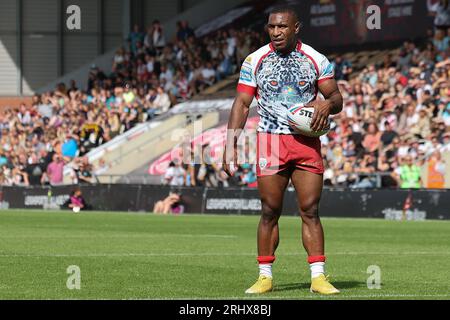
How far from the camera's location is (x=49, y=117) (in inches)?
2116

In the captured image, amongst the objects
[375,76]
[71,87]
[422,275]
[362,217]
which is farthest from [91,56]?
[422,275]

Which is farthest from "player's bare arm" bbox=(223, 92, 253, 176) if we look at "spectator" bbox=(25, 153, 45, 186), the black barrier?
"spectator" bbox=(25, 153, 45, 186)

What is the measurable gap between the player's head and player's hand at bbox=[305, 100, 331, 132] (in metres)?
0.64

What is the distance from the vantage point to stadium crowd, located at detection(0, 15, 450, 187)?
3375 cm

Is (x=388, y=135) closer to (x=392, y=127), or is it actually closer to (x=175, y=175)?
(x=392, y=127)

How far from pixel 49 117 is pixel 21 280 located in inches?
1605

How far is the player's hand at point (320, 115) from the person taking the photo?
12016 millimetres

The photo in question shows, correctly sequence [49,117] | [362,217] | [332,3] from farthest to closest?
[49,117]
[332,3]
[362,217]

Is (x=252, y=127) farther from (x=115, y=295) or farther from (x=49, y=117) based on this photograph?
(x=115, y=295)

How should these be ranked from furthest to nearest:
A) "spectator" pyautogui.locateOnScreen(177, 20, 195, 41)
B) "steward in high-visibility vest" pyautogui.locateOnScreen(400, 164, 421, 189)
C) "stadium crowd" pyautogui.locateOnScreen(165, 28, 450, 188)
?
"spectator" pyautogui.locateOnScreen(177, 20, 195, 41), "stadium crowd" pyautogui.locateOnScreen(165, 28, 450, 188), "steward in high-visibility vest" pyautogui.locateOnScreen(400, 164, 421, 189)

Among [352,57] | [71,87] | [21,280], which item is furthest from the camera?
[71,87]

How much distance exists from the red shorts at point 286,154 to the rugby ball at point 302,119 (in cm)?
17

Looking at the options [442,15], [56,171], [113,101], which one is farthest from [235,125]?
[113,101]

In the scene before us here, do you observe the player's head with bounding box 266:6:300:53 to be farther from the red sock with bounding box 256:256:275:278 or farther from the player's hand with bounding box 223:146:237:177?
the red sock with bounding box 256:256:275:278
